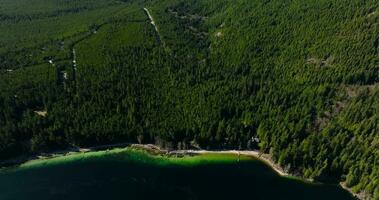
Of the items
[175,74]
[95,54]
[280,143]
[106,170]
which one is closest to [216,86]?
[175,74]

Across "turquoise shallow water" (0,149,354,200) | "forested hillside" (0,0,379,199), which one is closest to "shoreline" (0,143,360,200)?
"turquoise shallow water" (0,149,354,200)

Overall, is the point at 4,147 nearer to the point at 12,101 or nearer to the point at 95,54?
the point at 12,101

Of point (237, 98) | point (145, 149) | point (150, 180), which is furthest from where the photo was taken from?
point (237, 98)

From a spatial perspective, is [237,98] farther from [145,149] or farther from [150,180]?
[150,180]

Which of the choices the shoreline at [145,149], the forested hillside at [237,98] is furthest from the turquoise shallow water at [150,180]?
the forested hillside at [237,98]

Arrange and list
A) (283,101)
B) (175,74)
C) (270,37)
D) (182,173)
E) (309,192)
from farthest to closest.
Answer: (270,37) < (175,74) < (283,101) < (182,173) < (309,192)

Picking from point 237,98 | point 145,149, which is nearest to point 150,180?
point 145,149
